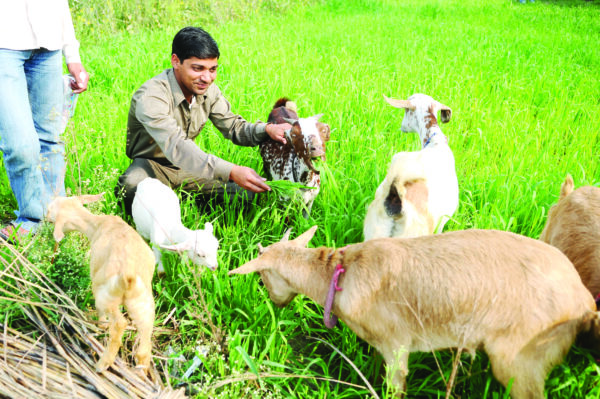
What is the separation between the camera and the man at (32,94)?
3256 mm

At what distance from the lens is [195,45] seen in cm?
344

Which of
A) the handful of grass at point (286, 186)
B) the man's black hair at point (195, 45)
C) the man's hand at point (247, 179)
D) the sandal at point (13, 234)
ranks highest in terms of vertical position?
the man's black hair at point (195, 45)

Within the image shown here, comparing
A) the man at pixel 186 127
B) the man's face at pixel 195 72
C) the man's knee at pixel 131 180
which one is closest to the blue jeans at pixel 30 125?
the man's knee at pixel 131 180

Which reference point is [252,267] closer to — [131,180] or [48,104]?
[131,180]

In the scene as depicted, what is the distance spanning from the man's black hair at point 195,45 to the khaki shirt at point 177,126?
341 mm

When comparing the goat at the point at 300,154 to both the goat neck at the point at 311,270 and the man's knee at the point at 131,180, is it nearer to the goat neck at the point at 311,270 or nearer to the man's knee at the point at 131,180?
the man's knee at the point at 131,180

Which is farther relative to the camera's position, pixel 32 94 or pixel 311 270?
pixel 32 94

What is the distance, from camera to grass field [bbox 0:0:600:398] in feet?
→ 8.43

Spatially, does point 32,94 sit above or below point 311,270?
above

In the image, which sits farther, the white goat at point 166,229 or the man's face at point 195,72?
the man's face at point 195,72

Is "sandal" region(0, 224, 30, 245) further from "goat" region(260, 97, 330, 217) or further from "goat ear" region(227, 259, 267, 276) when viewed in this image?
"goat" region(260, 97, 330, 217)

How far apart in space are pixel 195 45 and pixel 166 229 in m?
1.40

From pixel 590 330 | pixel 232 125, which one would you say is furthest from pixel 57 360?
pixel 590 330

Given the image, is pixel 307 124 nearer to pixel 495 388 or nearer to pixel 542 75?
pixel 495 388
